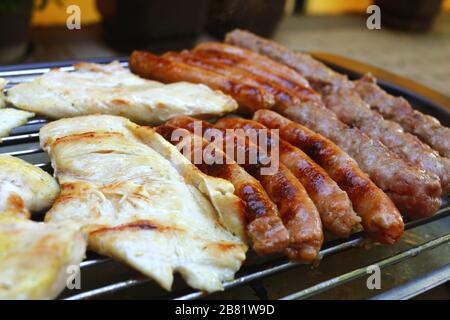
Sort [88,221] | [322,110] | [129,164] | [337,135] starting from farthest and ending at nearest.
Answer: [322,110] < [337,135] < [129,164] < [88,221]

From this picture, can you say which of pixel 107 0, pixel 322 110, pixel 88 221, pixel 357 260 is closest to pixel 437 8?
pixel 107 0

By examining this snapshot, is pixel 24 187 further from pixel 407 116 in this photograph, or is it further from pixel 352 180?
pixel 407 116

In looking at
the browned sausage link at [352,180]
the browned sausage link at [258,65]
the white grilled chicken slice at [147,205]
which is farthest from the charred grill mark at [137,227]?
the browned sausage link at [258,65]

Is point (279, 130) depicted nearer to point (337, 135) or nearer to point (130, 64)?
point (337, 135)

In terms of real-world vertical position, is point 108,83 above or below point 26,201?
above

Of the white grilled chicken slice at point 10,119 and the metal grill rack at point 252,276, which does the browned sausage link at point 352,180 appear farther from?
the white grilled chicken slice at point 10,119

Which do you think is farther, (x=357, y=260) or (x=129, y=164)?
(x=357, y=260)

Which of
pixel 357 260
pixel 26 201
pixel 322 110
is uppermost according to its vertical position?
pixel 322 110

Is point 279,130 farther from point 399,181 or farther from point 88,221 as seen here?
point 88,221

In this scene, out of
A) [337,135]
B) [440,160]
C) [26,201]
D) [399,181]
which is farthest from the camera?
[337,135]
